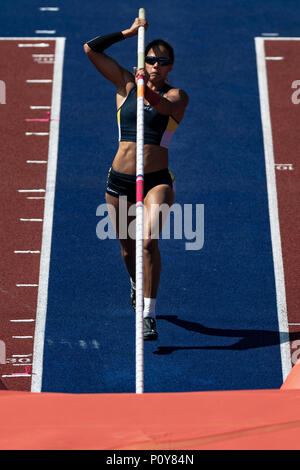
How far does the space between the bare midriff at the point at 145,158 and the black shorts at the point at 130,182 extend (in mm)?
41

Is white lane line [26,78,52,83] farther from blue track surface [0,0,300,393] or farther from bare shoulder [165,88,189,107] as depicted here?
bare shoulder [165,88,189,107]

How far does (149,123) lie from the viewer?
9.75 m

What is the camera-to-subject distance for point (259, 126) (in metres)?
12.9

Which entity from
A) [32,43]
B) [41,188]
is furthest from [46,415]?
[32,43]

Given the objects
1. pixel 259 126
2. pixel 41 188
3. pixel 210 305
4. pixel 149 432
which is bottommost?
pixel 149 432

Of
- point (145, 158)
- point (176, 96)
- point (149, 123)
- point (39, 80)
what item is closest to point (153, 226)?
point (145, 158)

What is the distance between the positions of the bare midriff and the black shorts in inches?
1.6

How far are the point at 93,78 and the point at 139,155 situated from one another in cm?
551

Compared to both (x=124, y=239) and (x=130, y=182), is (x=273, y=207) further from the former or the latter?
(x=130, y=182)

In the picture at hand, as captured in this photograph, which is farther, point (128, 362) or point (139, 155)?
point (128, 362)

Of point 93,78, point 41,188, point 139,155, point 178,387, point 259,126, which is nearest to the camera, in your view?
point 139,155

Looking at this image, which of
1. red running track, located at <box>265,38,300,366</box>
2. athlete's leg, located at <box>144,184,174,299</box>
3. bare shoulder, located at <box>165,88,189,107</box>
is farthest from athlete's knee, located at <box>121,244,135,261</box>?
red running track, located at <box>265,38,300,366</box>

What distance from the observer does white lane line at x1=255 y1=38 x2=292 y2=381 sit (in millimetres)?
9938

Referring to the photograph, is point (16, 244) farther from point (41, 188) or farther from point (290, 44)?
point (290, 44)
